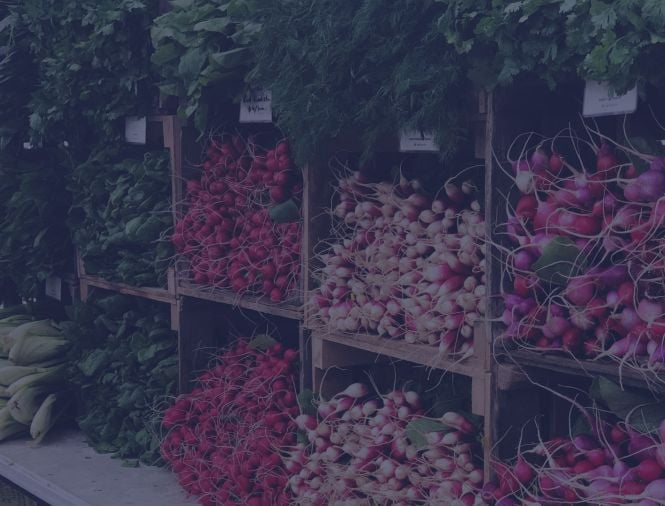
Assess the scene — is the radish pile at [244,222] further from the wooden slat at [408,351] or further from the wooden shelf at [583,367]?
the wooden shelf at [583,367]

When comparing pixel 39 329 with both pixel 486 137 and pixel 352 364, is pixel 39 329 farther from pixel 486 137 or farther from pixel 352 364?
pixel 486 137

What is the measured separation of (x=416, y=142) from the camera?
7.48 feet

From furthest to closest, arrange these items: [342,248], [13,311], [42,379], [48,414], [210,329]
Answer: [13,311] < [42,379] < [48,414] < [210,329] < [342,248]

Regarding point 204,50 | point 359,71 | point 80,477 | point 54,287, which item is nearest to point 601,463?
point 359,71

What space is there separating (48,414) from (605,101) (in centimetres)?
294

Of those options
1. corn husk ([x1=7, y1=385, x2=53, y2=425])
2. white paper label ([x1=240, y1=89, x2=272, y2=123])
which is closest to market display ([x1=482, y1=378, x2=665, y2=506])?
white paper label ([x1=240, y1=89, x2=272, y2=123])

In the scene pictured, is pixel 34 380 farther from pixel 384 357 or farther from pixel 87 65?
pixel 384 357

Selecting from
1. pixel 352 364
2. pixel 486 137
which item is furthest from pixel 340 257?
pixel 486 137

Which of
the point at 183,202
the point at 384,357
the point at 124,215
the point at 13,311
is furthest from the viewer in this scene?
the point at 13,311

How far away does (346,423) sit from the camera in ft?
8.59

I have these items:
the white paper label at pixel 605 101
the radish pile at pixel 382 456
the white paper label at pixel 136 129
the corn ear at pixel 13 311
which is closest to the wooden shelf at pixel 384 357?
the radish pile at pixel 382 456

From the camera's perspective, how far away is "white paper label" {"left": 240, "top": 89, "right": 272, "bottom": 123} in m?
2.77

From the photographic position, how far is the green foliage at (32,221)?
4133 millimetres

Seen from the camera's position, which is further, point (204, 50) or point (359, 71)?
point (204, 50)
